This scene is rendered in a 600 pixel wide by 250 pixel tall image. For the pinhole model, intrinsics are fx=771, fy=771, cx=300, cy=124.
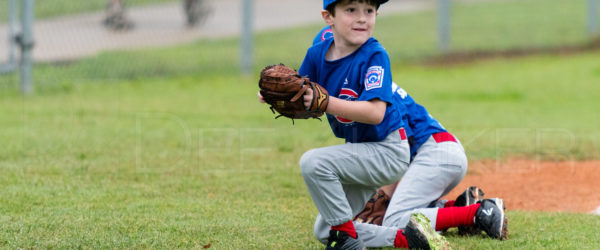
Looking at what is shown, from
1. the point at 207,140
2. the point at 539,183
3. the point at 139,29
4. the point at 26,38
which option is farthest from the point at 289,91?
the point at 139,29

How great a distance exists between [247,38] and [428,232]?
7.70 meters

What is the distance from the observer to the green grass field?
4160 millimetres

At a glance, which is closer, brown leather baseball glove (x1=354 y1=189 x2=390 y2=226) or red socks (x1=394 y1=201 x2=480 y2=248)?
red socks (x1=394 y1=201 x2=480 y2=248)

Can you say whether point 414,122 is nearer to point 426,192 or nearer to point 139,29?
point 426,192

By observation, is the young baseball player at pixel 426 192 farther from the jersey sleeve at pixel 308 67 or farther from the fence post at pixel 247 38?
the fence post at pixel 247 38

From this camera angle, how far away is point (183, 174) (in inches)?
223

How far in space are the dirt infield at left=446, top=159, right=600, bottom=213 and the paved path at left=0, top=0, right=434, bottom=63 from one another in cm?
635

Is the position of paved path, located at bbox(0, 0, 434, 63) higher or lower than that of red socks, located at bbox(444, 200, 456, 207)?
higher

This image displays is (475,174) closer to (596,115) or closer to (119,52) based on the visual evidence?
(596,115)

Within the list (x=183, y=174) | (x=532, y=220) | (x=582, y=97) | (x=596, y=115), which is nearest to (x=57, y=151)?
(x=183, y=174)

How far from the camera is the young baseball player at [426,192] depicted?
399 centimetres

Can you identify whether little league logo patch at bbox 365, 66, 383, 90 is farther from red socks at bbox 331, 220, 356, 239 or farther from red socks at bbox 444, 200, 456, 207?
red socks at bbox 444, 200, 456, 207

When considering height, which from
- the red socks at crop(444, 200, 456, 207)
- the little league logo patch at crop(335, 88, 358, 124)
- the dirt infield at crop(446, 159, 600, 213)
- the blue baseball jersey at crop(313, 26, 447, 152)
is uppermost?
the little league logo patch at crop(335, 88, 358, 124)

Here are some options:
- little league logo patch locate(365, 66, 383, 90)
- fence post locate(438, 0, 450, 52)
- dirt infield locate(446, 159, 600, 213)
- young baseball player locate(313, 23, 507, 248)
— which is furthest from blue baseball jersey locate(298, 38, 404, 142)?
fence post locate(438, 0, 450, 52)
